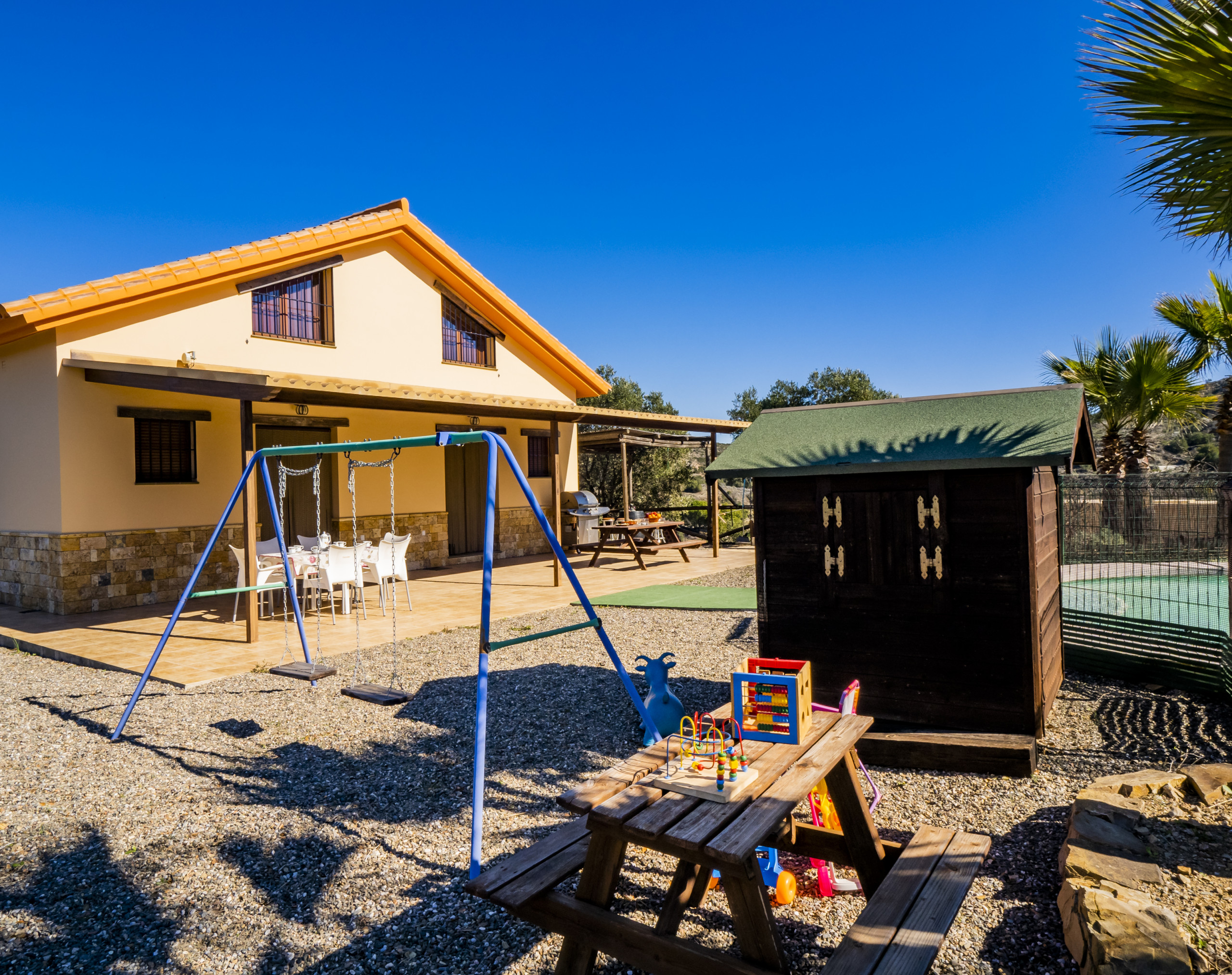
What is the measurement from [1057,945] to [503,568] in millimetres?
11842

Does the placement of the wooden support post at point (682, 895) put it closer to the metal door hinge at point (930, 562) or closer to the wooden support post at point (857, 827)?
the wooden support post at point (857, 827)

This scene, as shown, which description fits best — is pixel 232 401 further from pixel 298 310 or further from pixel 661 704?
pixel 661 704

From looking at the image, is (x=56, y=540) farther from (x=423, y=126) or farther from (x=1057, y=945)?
(x=423, y=126)

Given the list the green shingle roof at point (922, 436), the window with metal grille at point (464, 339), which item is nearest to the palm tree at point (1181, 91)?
the green shingle roof at point (922, 436)

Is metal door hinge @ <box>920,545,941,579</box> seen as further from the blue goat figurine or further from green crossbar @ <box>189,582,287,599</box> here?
green crossbar @ <box>189,582,287,599</box>

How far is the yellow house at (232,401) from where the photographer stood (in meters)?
9.12

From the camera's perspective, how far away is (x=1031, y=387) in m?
4.78

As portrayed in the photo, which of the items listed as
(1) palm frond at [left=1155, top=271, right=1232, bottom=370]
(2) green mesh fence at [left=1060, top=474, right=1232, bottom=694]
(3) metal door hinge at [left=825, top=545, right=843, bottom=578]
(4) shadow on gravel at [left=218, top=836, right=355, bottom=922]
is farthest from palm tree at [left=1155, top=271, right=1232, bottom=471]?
(4) shadow on gravel at [left=218, top=836, right=355, bottom=922]

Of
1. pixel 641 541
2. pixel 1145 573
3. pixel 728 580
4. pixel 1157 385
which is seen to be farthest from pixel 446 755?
pixel 1157 385

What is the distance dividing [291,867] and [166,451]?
877cm

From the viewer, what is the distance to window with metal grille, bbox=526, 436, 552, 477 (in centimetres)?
1573

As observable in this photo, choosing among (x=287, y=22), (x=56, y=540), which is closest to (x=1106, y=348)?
(x=287, y=22)

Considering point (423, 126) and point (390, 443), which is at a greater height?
point (423, 126)

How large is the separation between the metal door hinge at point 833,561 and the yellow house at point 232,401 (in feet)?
19.6
